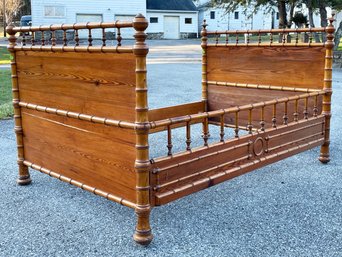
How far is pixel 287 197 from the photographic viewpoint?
12.6 ft

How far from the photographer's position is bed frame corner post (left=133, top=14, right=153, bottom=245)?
272 cm

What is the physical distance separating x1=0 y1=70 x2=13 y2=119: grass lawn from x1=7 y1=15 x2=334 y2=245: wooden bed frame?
357cm

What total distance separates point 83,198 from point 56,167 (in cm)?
35

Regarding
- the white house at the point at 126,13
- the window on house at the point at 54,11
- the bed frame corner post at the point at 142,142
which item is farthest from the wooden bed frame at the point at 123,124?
the window on house at the point at 54,11

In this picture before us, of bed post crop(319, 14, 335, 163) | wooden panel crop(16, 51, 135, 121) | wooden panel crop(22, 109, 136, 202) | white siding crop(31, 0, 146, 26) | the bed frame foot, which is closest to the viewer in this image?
wooden panel crop(16, 51, 135, 121)

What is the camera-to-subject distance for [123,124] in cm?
288

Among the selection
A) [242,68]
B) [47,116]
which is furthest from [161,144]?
[47,116]

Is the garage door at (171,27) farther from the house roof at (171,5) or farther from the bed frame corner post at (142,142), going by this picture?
the bed frame corner post at (142,142)

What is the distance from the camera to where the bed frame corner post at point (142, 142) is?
272 centimetres

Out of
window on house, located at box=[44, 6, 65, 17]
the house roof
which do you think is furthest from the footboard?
the house roof

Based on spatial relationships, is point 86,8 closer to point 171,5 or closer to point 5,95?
point 171,5

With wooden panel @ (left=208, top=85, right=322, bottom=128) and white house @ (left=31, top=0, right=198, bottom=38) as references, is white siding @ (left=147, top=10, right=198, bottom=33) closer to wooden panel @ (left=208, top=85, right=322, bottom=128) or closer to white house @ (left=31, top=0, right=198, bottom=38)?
white house @ (left=31, top=0, right=198, bottom=38)

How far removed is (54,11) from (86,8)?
2.07 meters

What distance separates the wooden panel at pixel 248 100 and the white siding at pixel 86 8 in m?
24.0
